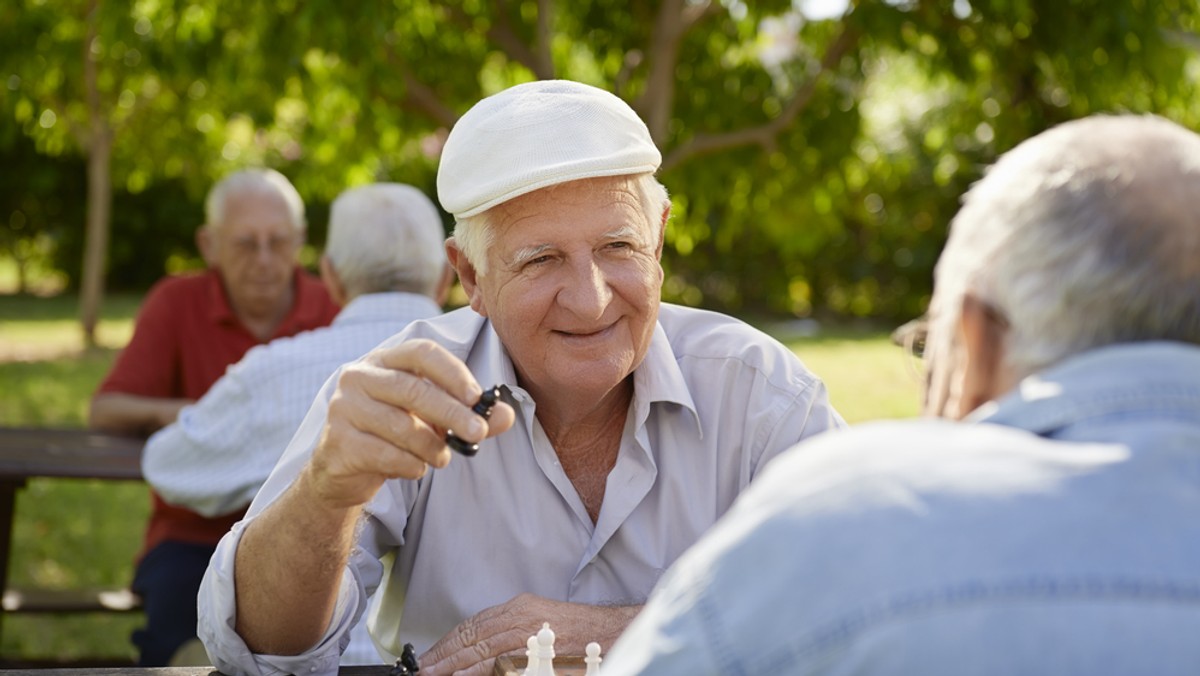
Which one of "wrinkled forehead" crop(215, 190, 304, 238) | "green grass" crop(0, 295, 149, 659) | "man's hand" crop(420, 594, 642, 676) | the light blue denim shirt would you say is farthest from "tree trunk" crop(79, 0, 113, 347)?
the light blue denim shirt

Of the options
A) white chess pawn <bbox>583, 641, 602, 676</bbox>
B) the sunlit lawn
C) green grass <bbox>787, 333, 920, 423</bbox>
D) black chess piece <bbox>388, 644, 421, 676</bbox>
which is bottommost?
green grass <bbox>787, 333, 920, 423</bbox>

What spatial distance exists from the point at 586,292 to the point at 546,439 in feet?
1.05

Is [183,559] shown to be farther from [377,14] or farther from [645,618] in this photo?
[645,618]

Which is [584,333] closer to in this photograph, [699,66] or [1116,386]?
[1116,386]

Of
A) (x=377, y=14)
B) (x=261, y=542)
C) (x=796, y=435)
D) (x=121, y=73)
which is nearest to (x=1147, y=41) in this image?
(x=377, y=14)

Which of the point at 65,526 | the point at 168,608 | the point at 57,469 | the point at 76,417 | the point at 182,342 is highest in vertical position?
the point at 182,342

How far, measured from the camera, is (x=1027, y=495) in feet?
3.60

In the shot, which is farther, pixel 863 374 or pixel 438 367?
pixel 863 374

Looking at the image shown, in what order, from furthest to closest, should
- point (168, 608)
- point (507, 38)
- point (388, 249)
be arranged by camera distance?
1. point (507, 38)
2. point (168, 608)
3. point (388, 249)

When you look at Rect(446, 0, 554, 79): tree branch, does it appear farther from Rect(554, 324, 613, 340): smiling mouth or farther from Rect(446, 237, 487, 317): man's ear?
Rect(554, 324, 613, 340): smiling mouth

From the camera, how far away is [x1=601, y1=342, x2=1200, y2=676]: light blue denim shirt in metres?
1.04

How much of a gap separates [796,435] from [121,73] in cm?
1208

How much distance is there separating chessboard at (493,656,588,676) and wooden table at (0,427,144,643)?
9.55 feet

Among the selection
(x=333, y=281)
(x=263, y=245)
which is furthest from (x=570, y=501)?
(x=263, y=245)
